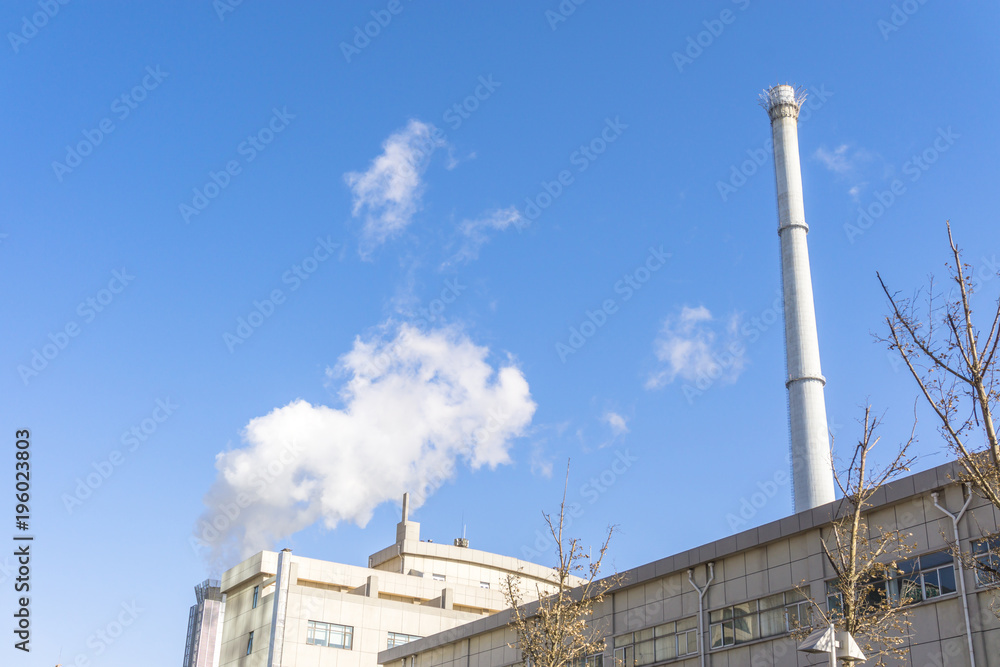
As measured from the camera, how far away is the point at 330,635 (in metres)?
48.5

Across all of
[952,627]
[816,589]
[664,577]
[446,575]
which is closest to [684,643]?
[664,577]

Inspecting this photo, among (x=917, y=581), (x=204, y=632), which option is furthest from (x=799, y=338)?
(x=204, y=632)

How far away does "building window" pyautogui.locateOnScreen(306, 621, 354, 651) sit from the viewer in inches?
1887

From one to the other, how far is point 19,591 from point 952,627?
979 inches

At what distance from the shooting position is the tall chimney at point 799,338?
5516 centimetres

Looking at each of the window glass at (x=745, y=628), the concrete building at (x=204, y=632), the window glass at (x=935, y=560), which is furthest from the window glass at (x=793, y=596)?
the concrete building at (x=204, y=632)

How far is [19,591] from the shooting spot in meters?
27.7

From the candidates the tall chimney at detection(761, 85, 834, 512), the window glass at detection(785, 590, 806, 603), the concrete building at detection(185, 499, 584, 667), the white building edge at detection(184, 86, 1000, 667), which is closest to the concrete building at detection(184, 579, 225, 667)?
the white building edge at detection(184, 86, 1000, 667)

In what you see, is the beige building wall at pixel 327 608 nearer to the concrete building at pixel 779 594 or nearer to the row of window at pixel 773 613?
the concrete building at pixel 779 594

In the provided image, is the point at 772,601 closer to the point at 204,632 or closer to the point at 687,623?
the point at 687,623

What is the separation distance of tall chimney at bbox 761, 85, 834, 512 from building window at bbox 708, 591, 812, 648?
32132mm

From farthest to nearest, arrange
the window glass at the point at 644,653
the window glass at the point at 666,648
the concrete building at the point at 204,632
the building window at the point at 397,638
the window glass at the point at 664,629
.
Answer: the concrete building at the point at 204,632 → the building window at the point at 397,638 → the window glass at the point at 644,653 → the window glass at the point at 664,629 → the window glass at the point at 666,648

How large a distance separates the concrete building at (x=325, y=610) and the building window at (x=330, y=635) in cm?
5

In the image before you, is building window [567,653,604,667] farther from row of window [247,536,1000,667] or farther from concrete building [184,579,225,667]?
concrete building [184,579,225,667]
